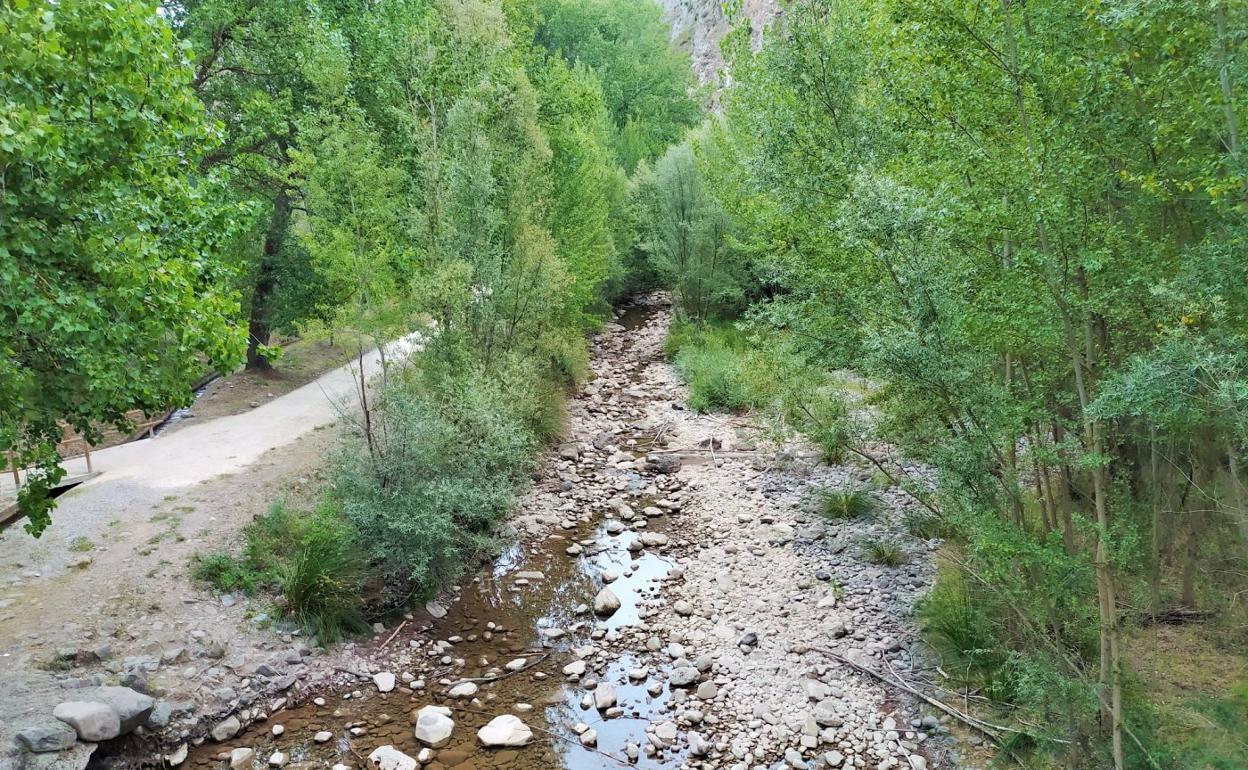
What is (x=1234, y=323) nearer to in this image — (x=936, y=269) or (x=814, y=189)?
(x=936, y=269)

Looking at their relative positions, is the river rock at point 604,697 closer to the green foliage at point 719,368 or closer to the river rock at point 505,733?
the river rock at point 505,733

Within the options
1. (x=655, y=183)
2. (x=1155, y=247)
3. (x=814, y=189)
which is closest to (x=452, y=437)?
(x=814, y=189)

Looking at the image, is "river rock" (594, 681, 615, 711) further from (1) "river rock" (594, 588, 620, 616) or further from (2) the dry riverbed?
(1) "river rock" (594, 588, 620, 616)

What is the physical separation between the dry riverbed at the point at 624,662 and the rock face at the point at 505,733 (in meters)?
0.02

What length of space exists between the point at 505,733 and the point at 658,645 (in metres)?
2.32

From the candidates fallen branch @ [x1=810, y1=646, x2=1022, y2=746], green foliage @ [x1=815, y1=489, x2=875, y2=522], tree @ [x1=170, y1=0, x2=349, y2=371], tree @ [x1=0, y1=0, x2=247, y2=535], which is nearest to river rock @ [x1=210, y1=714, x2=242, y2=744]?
tree @ [x1=0, y1=0, x2=247, y2=535]

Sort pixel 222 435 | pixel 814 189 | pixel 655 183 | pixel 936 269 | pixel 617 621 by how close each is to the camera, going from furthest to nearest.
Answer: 1. pixel 655 183
2. pixel 222 435
3. pixel 617 621
4. pixel 814 189
5. pixel 936 269

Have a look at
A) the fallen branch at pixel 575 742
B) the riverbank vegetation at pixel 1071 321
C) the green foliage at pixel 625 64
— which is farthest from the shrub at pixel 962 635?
the green foliage at pixel 625 64

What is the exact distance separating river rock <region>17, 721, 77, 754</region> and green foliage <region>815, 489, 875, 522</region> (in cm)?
984

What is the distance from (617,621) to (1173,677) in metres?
6.04

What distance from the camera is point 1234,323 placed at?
14.7ft

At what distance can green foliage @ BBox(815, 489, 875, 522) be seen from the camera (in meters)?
11.3

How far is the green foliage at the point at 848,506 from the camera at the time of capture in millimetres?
11258

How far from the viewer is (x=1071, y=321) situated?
205 inches
